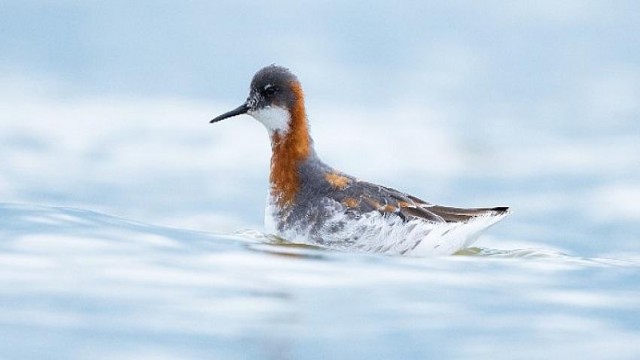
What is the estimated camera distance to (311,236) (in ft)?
26.4

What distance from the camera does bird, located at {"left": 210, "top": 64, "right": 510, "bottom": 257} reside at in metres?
8.02

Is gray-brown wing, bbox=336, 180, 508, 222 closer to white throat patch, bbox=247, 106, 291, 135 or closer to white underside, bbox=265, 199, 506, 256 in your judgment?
white underside, bbox=265, 199, 506, 256

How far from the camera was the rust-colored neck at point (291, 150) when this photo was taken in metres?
8.53

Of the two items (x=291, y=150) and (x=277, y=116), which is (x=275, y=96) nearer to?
(x=277, y=116)

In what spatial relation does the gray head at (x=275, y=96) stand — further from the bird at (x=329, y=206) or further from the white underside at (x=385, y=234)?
the white underside at (x=385, y=234)

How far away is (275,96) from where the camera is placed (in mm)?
8766

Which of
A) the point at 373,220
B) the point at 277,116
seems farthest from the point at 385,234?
the point at 277,116

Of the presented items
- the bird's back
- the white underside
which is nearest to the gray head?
the bird's back

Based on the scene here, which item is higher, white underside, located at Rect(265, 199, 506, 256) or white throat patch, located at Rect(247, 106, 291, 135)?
white throat patch, located at Rect(247, 106, 291, 135)

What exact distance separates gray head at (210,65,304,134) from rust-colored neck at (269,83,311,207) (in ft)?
0.07

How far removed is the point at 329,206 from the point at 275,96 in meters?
1.10

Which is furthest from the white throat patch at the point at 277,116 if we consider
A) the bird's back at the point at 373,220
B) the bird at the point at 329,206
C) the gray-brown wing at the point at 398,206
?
the gray-brown wing at the point at 398,206

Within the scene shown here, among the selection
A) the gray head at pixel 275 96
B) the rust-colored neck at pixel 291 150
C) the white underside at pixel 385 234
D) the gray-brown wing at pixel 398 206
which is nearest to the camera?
the white underside at pixel 385 234

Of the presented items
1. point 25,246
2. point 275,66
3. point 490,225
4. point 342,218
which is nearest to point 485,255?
point 490,225
